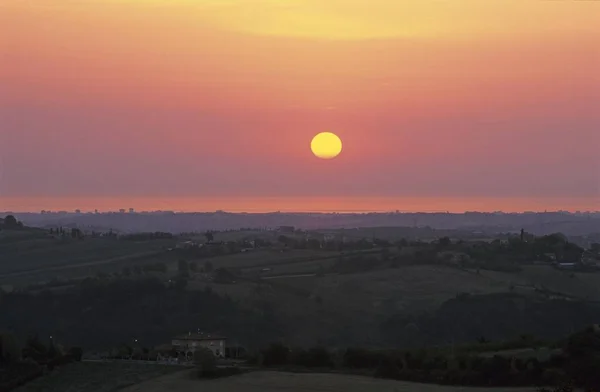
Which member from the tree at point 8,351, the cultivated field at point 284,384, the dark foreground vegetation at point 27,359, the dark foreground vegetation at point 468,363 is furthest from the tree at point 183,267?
the cultivated field at point 284,384

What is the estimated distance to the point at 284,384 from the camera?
5175 cm

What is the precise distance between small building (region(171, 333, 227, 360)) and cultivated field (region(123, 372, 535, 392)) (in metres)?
9.75

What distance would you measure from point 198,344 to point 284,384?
52.5 feet

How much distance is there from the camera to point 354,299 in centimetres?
9362

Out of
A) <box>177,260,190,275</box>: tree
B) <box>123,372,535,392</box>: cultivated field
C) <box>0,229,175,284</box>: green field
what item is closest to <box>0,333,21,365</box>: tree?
<box>123,372,535,392</box>: cultivated field

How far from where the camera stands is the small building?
6544 centimetres

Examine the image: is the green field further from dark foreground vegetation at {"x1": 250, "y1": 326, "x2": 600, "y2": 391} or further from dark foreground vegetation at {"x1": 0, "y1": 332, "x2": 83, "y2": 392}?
dark foreground vegetation at {"x1": 250, "y1": 326, "x2": 600, "y2": 391}

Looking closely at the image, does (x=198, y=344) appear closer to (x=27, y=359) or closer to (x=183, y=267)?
(x=27, y=359)

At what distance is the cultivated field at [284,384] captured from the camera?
1965 inches

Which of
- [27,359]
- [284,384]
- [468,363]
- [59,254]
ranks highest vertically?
[59,254]

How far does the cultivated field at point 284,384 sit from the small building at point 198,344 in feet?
32.0

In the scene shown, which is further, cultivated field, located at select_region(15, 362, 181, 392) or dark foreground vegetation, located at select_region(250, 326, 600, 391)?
cultivated field, located at select_region(15, 362, 181, 392)

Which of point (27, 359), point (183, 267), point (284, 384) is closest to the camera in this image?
point (284, 384)

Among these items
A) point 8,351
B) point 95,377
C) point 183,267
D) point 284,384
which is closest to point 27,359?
point 8,351
